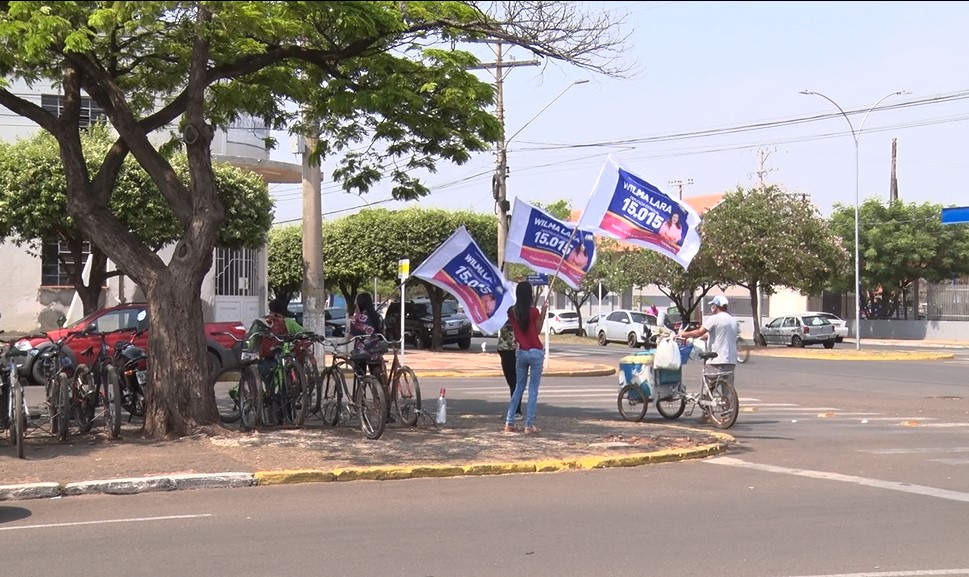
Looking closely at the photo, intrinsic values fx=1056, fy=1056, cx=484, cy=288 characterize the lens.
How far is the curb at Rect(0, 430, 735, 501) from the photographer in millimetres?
9578

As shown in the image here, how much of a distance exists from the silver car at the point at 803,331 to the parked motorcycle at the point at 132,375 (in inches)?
1341

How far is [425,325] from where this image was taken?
130 ft

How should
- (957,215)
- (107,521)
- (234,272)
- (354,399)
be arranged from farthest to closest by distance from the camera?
(234,272) → (957,215) → (354,399) → (107,521)

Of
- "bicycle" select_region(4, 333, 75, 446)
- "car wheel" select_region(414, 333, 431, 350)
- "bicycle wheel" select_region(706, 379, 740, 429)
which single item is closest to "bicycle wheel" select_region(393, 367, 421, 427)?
"bicycle" select_region(4, 333, 75, 446)

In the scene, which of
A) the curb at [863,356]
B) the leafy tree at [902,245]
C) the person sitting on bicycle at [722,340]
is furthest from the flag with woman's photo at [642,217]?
the leafy tree at [902,245]

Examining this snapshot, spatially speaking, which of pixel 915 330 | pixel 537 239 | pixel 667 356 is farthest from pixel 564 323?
pixel 667 356

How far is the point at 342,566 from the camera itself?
22.2 ft

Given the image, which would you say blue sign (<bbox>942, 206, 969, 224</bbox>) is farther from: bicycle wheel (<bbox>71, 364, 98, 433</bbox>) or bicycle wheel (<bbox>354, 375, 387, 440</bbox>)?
bicycle wheel (<bbox>71, 364, 98, 433</bbox>)

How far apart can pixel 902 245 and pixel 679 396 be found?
4153 centimetres

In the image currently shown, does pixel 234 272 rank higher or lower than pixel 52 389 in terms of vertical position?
higher

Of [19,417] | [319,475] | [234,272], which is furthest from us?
[234,272]

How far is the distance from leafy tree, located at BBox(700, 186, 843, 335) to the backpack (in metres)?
30.5

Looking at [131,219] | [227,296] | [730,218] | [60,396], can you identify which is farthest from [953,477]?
[730,218]

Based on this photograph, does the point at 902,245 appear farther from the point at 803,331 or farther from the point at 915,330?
the point at 803,331
